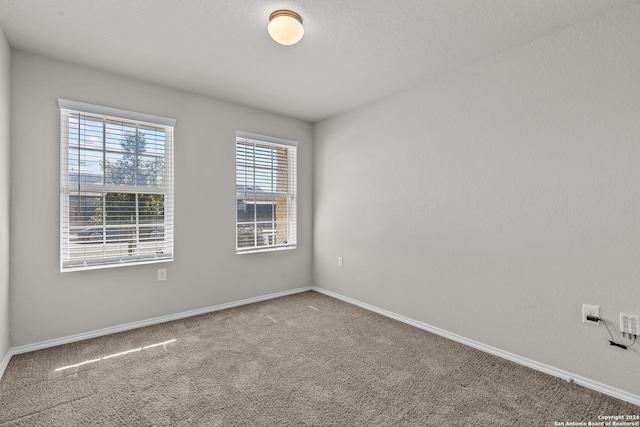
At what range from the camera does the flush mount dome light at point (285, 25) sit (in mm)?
1954

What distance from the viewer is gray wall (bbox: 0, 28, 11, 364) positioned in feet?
7.11

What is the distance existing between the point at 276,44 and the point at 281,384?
8.19 feet

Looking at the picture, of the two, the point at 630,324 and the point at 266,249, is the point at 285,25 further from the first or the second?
the point at 630,324

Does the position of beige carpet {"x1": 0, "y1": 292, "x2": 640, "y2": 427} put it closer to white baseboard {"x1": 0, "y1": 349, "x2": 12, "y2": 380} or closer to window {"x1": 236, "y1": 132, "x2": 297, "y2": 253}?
white baseboard {"x1": 0, "y1": 349, "x2": 12, "y2": 380}

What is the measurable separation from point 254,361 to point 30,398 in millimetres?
1374

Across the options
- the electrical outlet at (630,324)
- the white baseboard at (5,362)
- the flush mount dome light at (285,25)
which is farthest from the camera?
the white baseboard at (5,362)

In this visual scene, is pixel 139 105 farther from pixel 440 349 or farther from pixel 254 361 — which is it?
pixel 440 349

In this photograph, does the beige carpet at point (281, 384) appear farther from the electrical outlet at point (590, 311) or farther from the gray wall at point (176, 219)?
the electrical outlet at point (590, 311)

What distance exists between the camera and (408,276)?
3182 millimetres

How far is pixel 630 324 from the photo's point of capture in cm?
187

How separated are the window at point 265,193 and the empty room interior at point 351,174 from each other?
4 cm

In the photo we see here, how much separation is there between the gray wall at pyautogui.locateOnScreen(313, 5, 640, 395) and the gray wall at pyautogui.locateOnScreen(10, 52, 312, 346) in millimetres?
1461

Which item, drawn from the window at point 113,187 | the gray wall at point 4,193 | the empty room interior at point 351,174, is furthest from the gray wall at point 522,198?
the gray wall at point 4,193

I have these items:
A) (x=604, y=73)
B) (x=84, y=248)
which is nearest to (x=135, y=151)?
(x=84, y=248)
